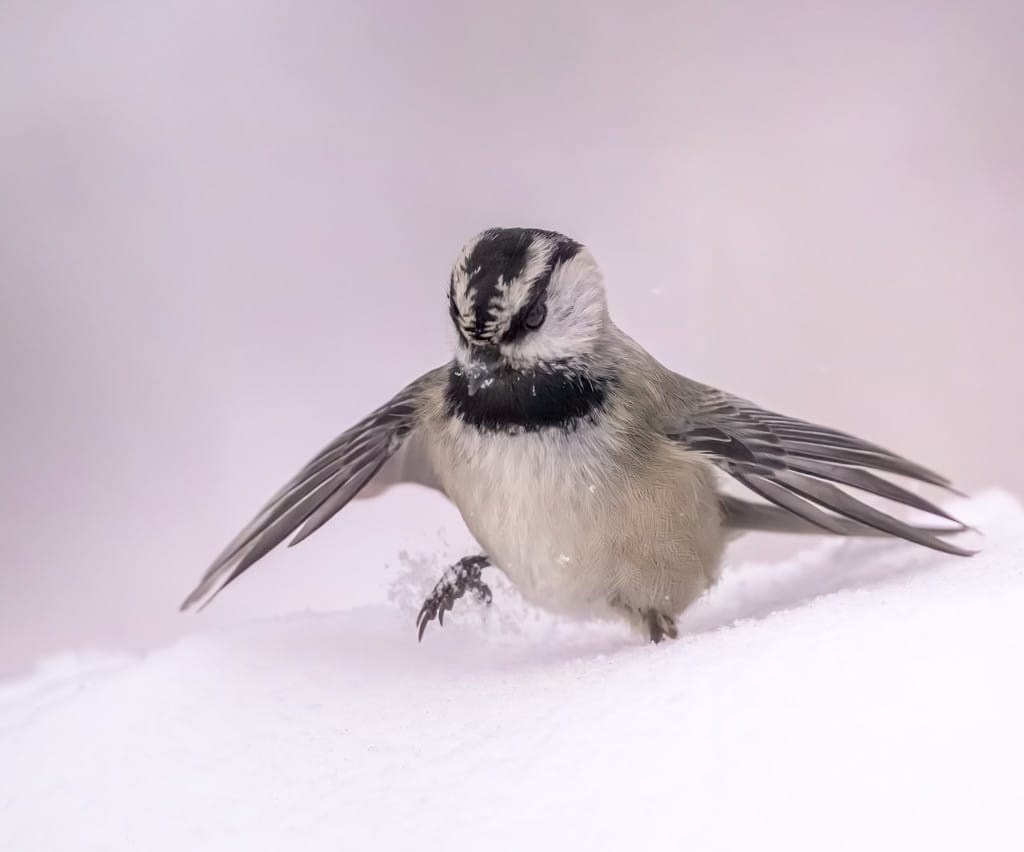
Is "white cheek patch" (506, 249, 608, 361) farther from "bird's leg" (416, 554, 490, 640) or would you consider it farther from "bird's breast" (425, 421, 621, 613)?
"bird's leg" (416, 554, 490, 640)

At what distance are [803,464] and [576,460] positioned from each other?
1.52 ft

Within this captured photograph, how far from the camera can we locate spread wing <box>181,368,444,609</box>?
84.9 inches

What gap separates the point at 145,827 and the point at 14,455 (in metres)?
1.99

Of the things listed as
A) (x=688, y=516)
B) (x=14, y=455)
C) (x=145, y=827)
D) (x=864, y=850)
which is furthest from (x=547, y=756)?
(x=14, y=455)

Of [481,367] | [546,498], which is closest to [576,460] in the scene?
[546,498]

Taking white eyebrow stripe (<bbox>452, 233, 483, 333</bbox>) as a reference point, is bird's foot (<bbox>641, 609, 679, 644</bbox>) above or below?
below

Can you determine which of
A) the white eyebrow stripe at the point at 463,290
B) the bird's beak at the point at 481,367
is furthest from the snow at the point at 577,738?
the white eyebrow stripe at the point at 463,290

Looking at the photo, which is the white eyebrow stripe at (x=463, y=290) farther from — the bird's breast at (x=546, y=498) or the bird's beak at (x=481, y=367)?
the bird's breast at (x=546, y=498)

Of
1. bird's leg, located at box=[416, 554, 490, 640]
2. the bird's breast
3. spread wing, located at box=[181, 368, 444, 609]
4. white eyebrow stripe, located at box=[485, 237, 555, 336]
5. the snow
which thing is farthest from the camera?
bird's leg, located at box=[416, 554, 490, 640]

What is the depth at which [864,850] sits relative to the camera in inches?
45.6

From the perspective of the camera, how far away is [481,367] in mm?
1955

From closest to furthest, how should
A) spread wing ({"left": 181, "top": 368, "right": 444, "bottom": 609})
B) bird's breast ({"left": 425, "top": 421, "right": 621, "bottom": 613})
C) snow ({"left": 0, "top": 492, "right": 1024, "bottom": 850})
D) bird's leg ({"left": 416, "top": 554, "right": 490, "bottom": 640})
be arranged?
snow ({"left": 0, "top": 492, "right": 1024, "bottom": 850}) < bird's breast ({"left": 425, "top": 421, "right": 621, "bottom": 613}) < spread wing ({"left": 181, "top": 368, "right": 444, "bottom": 609}) < bird's leg ({"left": 416, "top": 554, "right": 490, "bottom": 640})

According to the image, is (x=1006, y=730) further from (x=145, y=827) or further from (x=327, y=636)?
(x=327, y=636)

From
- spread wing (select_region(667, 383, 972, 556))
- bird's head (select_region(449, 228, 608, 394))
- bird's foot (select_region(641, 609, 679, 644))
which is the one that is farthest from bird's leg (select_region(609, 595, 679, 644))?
bird's head (select_region(449, 228, 608, 394))
